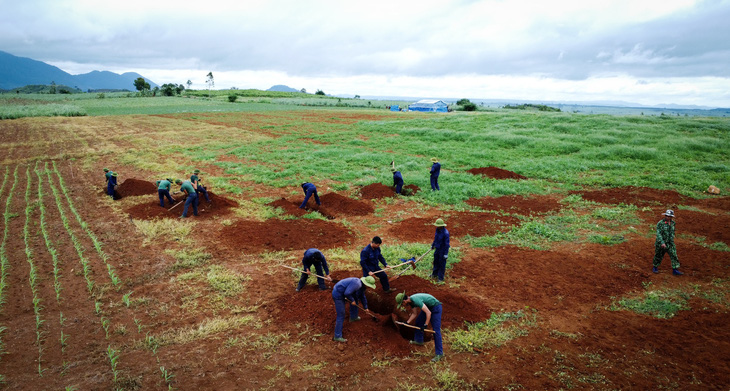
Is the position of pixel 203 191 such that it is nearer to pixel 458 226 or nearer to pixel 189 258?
pixel 189 258

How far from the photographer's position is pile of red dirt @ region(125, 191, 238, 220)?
547 inches

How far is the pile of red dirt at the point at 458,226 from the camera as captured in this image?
40.5 ft

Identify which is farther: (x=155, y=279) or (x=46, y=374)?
(x=155, y=279)

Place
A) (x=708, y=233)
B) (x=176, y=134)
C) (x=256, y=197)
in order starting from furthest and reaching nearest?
(x=176, y=134), (x=256, y=197), (x=708, y=233)

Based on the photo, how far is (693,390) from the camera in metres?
5.83

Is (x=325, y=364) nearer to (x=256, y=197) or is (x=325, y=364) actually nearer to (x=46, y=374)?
(x=46, y=374)

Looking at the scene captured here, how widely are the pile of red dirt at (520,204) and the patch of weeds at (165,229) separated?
11.1 metres

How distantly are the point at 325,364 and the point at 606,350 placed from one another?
5225 millimetres

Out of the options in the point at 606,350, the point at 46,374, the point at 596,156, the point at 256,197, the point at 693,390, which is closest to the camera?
the point at 693,390

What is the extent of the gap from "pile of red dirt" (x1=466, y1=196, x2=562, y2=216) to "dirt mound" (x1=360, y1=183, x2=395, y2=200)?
141 inches

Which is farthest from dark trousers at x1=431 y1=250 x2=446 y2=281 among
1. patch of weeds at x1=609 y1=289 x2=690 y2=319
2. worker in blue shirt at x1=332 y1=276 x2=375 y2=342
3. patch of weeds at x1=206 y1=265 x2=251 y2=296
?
patch of weeds at x1=206 y1=265 x2=251 y2=296

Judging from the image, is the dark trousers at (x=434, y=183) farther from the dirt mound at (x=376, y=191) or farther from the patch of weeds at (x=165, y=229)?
the patch of weeds at (x=165, y=229)

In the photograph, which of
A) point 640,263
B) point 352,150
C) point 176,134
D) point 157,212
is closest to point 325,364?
point 640,263

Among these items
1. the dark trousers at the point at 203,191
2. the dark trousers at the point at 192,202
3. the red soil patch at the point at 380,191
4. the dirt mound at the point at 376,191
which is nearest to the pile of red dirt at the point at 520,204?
the red soil patch at the point at 380,191
